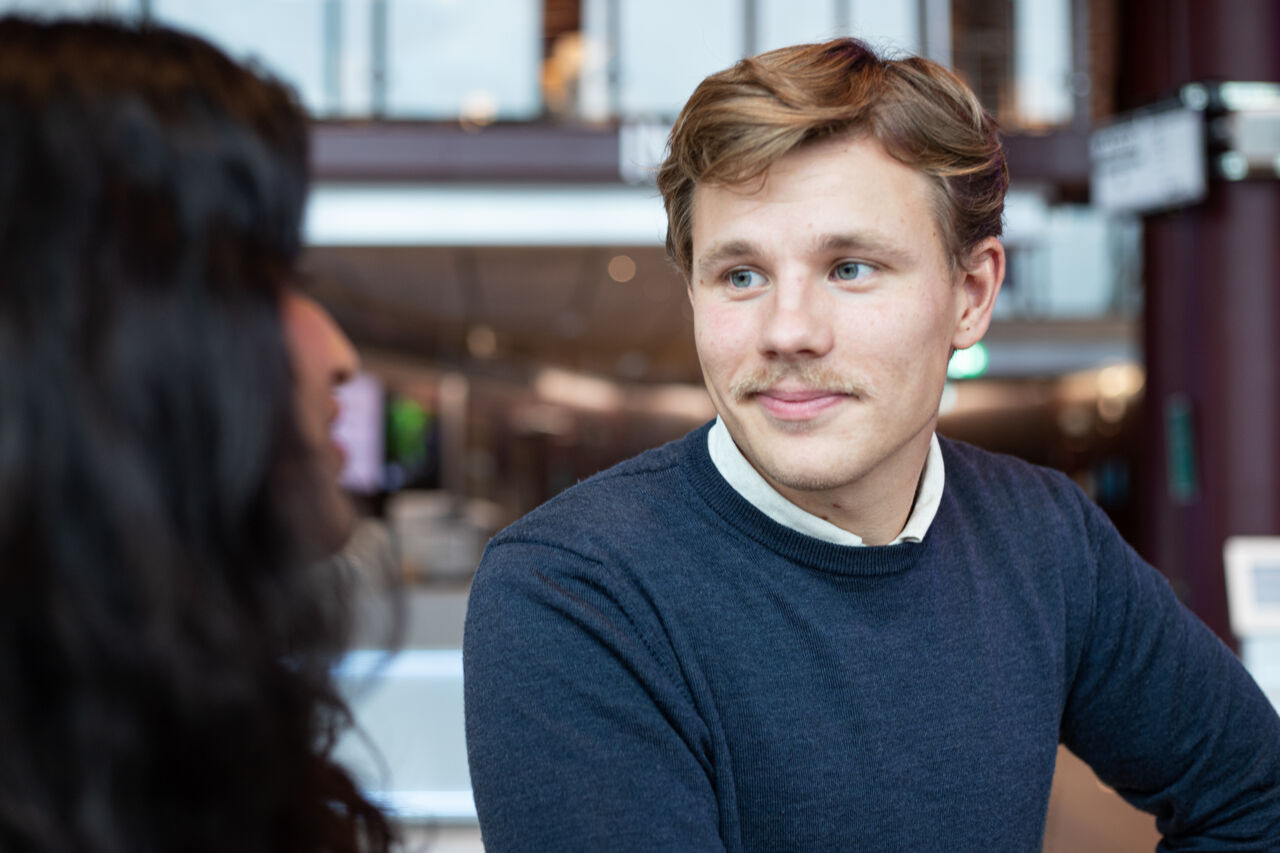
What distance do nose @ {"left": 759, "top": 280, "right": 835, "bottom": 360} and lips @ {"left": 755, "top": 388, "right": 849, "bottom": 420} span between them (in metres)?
0.03

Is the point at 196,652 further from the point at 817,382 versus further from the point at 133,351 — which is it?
the point at 817,382

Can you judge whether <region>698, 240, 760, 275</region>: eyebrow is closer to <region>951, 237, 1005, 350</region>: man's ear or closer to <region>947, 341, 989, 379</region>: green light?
<region>951, 237, 1005, 350</region>: man's ear

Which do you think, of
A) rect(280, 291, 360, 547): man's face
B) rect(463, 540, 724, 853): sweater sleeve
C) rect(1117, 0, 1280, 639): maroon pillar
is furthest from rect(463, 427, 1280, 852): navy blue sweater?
rect(1117, 0, 1280, 639): maroon pillar

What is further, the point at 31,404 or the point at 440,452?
the point at 440,452

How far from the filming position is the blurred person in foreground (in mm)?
458

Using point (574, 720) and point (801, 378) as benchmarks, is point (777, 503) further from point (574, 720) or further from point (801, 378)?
point (574, 720)

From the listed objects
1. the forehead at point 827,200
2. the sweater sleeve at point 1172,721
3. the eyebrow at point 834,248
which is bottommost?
the sweater sleeve at point 1172,721

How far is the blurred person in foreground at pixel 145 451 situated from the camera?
18.0 inches

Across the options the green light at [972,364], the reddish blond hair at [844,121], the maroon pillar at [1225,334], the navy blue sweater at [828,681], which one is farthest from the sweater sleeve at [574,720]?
the green light at [972,364]

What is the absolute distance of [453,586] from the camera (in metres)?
5.23

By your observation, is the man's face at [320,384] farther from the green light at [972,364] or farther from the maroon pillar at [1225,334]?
the green light at [972,364]

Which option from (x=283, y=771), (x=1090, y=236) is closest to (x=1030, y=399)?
(x=1090, y=236)

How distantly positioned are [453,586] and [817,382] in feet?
14.8

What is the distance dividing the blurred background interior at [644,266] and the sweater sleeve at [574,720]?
0.43 feet
